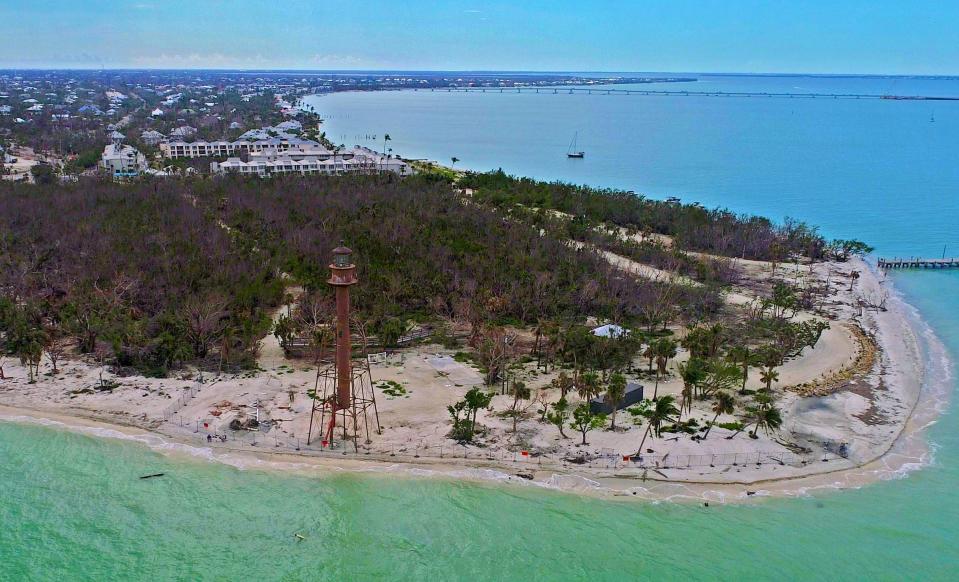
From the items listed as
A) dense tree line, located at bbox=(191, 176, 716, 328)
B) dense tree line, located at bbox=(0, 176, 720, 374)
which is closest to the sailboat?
dense tree line, located at bbox=(191, 176, 716, 328)

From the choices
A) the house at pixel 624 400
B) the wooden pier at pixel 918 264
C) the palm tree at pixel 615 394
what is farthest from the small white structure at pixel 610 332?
the wooden pier at pixel 918 264

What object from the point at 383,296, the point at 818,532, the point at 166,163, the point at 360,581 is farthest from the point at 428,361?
the point at 166,163

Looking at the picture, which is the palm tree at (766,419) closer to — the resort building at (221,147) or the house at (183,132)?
the resort building at (221,147)

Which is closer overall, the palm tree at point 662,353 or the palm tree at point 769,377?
the palm tree at point 769,377

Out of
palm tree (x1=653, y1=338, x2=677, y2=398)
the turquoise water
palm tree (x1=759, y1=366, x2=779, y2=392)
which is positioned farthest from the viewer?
palm tree (x1=653, y1=338, x2=677, y2=398)

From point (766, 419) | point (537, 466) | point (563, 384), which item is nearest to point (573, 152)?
point (563, 384)

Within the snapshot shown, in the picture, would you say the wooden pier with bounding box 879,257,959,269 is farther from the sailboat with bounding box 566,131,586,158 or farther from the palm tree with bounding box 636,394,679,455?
the sailboat with bounding box 566,131,586,158
